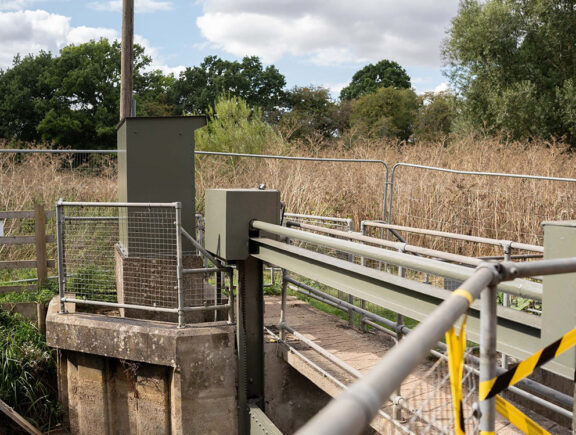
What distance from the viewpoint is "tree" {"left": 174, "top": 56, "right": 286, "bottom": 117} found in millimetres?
52044

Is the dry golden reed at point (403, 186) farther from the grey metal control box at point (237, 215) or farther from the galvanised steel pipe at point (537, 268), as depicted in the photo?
the galvanised steel pipe at point (537, 268)

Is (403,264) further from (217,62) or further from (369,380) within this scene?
(217,62)

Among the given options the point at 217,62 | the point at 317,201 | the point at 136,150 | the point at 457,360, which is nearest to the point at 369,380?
the point at 457,360

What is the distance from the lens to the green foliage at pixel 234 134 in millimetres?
17594

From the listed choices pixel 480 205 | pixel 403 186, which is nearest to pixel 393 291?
pixel 480 205

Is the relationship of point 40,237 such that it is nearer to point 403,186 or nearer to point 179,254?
point 179,254

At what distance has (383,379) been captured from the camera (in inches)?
37.8

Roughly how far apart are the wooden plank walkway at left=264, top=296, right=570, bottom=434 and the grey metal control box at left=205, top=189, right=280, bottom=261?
1256 millimetres

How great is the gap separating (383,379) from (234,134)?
1733 centimetres

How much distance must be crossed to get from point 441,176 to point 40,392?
8.26m

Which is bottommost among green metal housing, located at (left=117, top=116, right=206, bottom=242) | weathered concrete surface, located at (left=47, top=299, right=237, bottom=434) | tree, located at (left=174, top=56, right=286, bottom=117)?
weathered concrete surface, located at (left=47, top=299, right=237, bottom=434)

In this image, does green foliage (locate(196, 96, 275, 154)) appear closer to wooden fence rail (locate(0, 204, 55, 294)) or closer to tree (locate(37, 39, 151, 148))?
wooden fence rail (locate(0, 204, 55, 294))

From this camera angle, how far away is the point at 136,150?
21.6ft

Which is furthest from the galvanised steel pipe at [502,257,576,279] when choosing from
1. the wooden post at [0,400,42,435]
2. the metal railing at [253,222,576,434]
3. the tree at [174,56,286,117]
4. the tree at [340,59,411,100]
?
the tree at [340,59,411,100]
